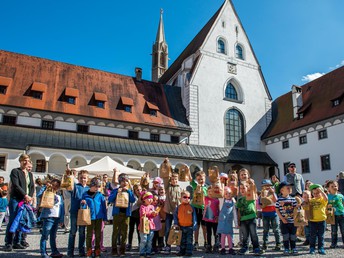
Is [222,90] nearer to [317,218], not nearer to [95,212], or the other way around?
[317,218]

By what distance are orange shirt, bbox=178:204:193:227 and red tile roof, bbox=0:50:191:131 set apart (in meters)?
16.5

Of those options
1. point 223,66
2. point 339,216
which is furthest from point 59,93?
point 339,216

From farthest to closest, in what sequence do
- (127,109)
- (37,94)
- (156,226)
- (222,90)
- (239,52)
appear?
(239,52) < (222,90) < (127,109) < (37,94) < (156,226)

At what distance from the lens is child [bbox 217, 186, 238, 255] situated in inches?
293

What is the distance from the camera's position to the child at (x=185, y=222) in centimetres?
714

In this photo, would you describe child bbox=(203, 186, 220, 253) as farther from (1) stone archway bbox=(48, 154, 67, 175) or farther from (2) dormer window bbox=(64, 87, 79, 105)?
(2) dormer window bbox=(64, 87, 79, 105)

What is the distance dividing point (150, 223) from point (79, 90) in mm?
18913

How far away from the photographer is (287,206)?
24.5 ft

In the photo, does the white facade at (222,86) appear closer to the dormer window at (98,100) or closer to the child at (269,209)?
the dormer window at (98,100)

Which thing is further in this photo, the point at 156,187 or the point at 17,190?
the point at 156,187

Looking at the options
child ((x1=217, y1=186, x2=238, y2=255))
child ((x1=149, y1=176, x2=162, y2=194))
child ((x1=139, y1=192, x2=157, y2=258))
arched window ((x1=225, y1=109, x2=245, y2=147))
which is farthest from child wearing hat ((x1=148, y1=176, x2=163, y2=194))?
arched window ((x1=225, y1=109, x2=245, y2=147))

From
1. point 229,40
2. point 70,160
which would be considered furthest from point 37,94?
point 229,40

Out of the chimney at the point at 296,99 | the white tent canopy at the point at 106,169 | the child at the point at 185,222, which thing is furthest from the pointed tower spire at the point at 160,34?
the child at the point at 185,222

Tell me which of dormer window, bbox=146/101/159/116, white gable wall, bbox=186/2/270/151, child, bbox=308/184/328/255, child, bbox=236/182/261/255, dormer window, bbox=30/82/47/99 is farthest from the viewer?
white gable wall, bbox=186/2/270/151
